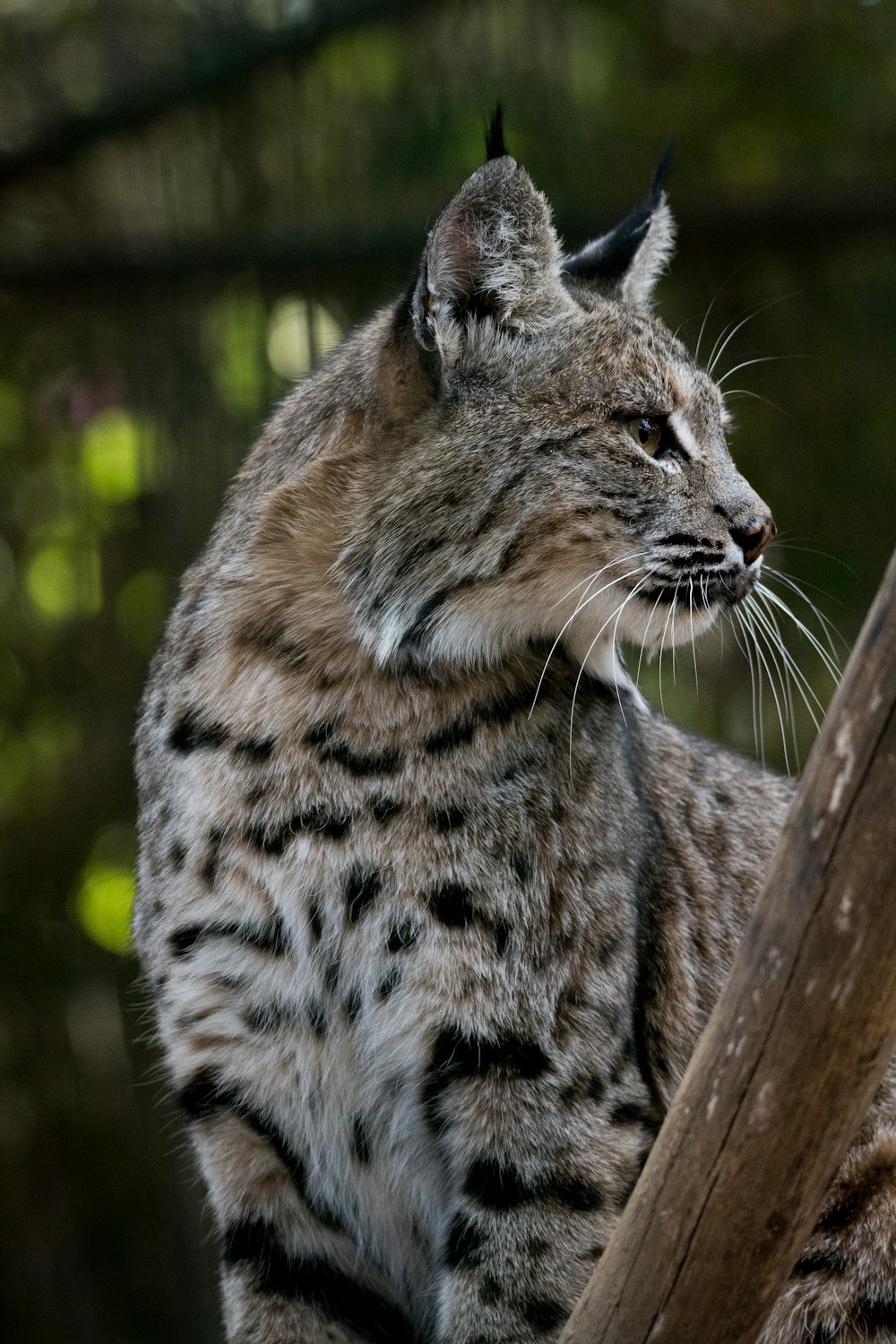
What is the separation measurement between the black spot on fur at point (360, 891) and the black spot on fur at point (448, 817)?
155mm

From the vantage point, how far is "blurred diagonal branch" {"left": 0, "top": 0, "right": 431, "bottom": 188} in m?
5.75

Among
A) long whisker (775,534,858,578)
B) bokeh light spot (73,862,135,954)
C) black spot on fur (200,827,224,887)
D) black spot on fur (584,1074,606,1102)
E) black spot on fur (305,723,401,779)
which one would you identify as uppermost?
long whisker (775,534,858,578)

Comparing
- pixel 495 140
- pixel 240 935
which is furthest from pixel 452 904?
pixel 495 140

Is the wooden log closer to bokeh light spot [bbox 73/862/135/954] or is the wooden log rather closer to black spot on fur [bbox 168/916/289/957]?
black spot on fur [bbox 168/916/289/957]

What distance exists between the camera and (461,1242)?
2.96m

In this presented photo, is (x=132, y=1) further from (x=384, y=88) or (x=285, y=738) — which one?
(x=285, y=738)

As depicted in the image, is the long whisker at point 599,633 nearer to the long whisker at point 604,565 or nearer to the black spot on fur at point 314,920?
the long whisker at point 604,565

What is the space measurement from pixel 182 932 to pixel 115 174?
13.1ft

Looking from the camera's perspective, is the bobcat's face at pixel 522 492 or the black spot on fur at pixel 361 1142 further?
the black spot on fur at pixel 361 1142

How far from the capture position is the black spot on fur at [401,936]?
2980 millimetres

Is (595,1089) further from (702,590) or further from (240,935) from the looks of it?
(702,590)

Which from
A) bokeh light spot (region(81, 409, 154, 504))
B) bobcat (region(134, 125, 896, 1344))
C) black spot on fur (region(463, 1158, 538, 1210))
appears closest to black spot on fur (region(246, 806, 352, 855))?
bobcat (region(134, 125, 896, 1344))

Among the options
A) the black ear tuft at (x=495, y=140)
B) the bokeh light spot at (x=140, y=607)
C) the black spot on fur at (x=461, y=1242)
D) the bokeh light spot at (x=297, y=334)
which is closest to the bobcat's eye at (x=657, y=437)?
the black ear tuft at (x=495, y=140)

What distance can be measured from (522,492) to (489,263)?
18.9 inches
